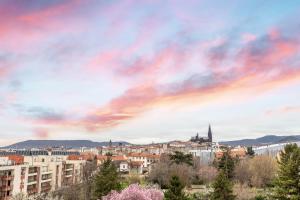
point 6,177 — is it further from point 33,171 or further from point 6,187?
point 33,171

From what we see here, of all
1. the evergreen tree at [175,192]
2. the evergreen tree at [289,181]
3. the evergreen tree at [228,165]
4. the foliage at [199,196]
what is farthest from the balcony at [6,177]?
the evergreen tree at [228,165]

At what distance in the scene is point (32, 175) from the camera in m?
67.9

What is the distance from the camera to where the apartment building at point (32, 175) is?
59.1 metres

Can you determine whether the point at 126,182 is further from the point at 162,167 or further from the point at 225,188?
the point at 225,188

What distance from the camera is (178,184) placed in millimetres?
38250

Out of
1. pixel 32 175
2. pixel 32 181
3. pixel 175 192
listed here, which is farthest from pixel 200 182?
pixel 175 192

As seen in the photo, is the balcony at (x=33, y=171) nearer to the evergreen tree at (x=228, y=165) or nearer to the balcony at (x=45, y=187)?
the balcony at (x=45, y=187)

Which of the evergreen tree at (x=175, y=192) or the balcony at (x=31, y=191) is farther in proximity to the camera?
the balcony at (x=31, y=191)

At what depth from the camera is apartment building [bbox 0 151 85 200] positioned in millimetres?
59125

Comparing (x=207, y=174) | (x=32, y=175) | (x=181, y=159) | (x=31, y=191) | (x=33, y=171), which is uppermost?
(x=181, y=159)

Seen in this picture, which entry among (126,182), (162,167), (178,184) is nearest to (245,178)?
(162,167)

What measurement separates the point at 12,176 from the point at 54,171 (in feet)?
57.5

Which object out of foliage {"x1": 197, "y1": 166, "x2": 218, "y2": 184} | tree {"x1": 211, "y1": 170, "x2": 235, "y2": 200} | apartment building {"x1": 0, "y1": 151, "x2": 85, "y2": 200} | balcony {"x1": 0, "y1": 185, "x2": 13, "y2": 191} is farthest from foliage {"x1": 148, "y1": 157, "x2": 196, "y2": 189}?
tree {"x1": 211, "y1": 170, "x2": 235, "y2": 200}

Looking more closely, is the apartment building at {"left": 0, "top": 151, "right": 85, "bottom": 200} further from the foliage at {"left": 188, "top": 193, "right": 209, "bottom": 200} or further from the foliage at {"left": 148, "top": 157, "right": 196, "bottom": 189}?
the foliage at {"left": 188, "top": 193, "right": 209, "bottom": 200}
